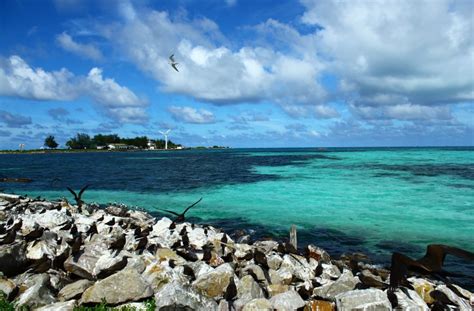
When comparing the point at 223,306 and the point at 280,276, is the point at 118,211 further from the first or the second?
the point at 223,306

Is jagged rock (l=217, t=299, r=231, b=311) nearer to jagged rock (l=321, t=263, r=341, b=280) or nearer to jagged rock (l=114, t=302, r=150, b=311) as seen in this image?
jagged rock (l=114, t=302, r=150, b=311)

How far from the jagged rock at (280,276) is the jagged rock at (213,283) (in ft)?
4.05

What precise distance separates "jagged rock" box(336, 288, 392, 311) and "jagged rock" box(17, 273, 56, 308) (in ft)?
17.8

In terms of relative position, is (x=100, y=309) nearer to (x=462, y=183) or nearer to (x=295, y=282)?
(x=295, y=282)

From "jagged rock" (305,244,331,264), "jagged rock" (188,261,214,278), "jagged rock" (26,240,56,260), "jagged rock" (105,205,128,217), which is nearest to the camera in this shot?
"jagged rock" (188,261,214,278)

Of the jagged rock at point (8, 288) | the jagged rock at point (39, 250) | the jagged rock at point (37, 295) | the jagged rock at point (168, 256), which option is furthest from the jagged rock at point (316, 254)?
the jagged rock at point (8, 288)

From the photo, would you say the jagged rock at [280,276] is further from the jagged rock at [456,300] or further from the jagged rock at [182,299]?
the jagged rock at [456,300]

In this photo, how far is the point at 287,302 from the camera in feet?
20.0

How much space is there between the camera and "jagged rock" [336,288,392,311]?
228 inches

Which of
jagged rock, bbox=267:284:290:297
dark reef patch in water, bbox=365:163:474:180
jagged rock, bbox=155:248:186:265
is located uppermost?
jagged rock, bbox=155:248:186:265

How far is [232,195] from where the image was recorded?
2627cm

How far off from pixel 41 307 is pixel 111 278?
3.98 ft

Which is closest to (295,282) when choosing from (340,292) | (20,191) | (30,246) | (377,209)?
(340,292)

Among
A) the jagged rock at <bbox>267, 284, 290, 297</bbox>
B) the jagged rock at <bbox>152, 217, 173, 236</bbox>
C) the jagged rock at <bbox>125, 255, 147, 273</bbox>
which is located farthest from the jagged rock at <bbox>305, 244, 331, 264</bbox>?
the jagged rock at <bbox>125, 255, 147, 273</bbox>
